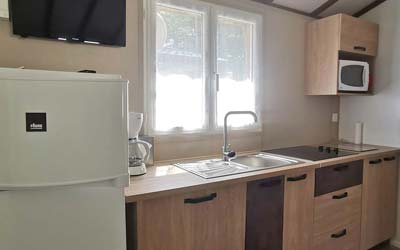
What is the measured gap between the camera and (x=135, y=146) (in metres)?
1.79

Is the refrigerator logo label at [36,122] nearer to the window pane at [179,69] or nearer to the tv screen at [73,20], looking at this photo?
the tv screen at [73,20]

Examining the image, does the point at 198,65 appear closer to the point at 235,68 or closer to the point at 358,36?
the point at 235,68

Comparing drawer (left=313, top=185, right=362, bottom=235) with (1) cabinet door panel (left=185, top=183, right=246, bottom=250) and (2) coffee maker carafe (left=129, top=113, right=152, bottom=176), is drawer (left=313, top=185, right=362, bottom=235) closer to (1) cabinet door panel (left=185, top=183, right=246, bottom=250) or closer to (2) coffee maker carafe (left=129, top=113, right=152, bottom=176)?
(1) cabinet door panel (left=185, top=183, right=246, bottom=250)

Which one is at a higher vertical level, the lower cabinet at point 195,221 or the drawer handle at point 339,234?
the lower cabinet at point 195,221

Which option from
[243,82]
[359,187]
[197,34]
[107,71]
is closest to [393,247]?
[359,187]

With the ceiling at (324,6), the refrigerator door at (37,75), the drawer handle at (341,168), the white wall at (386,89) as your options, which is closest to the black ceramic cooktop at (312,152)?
the drawer handle at (341,168)

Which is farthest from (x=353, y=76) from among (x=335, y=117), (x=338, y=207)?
(x=338, y=207)

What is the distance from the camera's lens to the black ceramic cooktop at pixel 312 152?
7.39ft

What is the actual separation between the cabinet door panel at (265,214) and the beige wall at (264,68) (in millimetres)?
664

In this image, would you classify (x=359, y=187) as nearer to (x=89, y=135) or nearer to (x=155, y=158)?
(x=155, y=158)

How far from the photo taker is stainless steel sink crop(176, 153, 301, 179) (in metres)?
1.75

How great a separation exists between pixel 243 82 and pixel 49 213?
187 cm

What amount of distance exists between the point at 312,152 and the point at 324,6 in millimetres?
1449

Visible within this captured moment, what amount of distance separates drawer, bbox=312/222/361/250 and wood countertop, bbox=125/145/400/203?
22.1 inches
